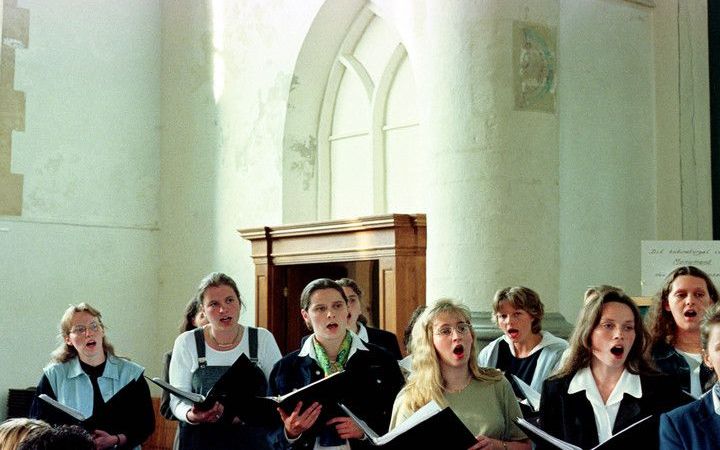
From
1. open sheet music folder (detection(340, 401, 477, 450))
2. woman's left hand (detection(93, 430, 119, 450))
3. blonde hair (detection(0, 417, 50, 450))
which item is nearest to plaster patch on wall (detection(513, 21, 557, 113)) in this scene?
woman's left hand (detection(93, 430, 119, 450))

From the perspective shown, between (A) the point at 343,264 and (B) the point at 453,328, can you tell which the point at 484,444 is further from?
(A) the point at 343,264

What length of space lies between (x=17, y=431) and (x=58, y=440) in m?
0.20

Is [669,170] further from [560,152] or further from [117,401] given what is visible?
[117,401]

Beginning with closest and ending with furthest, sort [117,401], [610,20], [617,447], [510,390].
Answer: [617,447], [510,390], [117,401], [610,20]

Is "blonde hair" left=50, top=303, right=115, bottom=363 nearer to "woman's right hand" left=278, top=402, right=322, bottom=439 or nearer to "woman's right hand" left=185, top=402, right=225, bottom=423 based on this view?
"woman's right hand" left=185, top=402, right=225, bottom=423

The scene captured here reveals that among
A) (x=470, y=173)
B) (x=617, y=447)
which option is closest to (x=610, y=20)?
(x=470, y=173)

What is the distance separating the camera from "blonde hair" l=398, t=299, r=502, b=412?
4.26m

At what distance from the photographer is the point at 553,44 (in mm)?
7750

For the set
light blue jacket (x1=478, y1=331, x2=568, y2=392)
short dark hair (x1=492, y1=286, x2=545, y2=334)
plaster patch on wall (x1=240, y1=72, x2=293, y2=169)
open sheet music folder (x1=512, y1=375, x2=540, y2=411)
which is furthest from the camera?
plaster patch on wall (x1=240, y1=72, x2=293, y2=169)

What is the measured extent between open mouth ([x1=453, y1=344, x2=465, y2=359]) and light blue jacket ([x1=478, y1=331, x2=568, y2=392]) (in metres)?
1.20

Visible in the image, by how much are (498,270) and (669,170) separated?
2.05 meters

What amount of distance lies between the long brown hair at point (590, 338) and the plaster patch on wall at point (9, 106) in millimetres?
8710

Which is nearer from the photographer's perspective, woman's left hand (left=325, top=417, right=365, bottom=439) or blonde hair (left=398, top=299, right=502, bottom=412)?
blonde hair (left=398, top=299, right=502, bottom=412)

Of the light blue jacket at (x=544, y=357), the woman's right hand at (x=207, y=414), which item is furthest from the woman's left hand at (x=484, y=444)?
the woman's right hand at (x=207, y=414)
